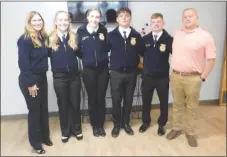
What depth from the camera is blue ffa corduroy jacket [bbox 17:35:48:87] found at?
6.82 ft

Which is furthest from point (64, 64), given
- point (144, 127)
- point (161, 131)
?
point (161, 131)

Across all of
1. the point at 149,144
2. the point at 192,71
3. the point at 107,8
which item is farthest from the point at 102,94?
the point at 107,8

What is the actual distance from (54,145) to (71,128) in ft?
0.86

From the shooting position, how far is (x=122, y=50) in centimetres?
246

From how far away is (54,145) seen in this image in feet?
8.25

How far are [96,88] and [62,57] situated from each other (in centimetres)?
51

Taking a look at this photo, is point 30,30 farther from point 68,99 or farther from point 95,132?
point 95,132

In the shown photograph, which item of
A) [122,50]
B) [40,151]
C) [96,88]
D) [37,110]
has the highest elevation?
[122,50]

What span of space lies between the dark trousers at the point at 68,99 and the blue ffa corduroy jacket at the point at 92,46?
199 mm

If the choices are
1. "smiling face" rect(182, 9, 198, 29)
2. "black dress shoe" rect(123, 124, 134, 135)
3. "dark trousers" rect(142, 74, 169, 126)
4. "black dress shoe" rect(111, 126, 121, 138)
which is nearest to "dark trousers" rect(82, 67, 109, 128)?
"black dress shoe" rect(111, 126, 121, 138)

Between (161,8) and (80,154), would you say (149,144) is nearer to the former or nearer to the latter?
(80,154)

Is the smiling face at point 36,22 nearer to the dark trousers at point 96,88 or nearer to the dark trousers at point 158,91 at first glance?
the dark trousers at point 96,88

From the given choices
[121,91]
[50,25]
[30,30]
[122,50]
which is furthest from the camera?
[50,25]

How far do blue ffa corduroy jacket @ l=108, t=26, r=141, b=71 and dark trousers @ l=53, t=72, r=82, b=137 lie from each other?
0.43 meters
